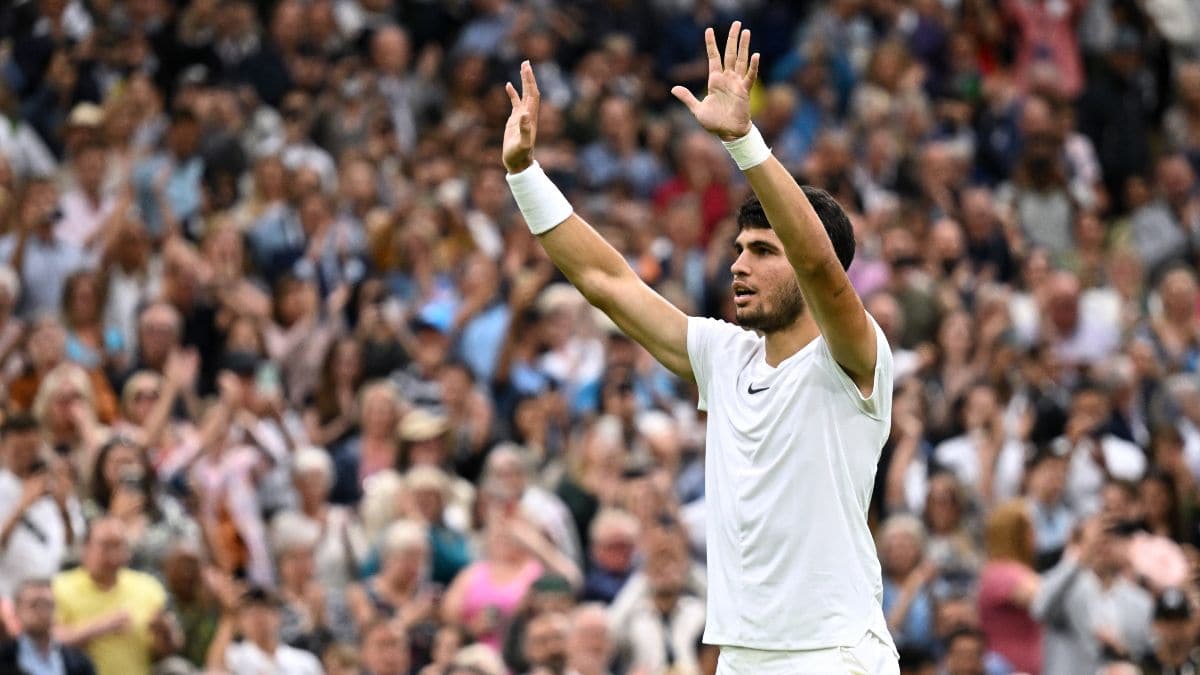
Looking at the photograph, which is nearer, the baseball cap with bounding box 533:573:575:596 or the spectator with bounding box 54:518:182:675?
the spectator with bounding box 54:518:182:675

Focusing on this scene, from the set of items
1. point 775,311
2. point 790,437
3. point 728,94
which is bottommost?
point 790,437

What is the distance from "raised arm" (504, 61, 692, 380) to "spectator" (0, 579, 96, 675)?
4.39m

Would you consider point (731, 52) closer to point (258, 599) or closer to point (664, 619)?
point (258, 599)

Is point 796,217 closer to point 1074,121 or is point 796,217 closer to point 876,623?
point 876,623

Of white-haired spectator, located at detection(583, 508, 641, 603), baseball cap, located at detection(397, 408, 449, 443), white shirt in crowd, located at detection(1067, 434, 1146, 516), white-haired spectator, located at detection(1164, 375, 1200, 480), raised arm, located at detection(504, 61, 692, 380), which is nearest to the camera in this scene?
raised arm, located at detection(504, 61, 692, 380)

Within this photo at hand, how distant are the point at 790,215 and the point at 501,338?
7.79 m

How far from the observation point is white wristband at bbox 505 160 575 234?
19.9 ft

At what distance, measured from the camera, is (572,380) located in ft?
42.3

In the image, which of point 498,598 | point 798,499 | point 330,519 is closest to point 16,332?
point 330,519

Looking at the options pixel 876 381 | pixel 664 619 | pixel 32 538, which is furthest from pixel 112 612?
pixel 876 381

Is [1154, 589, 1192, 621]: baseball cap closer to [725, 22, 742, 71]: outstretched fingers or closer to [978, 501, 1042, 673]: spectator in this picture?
[978, 501, 1042, 673]: spectator

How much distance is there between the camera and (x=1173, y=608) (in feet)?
34.5

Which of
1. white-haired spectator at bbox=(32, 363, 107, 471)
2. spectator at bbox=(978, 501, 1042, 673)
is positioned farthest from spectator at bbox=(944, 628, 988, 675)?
white-haired spectator at bbox=(32, 363, 107, 471)

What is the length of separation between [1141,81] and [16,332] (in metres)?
10.5
